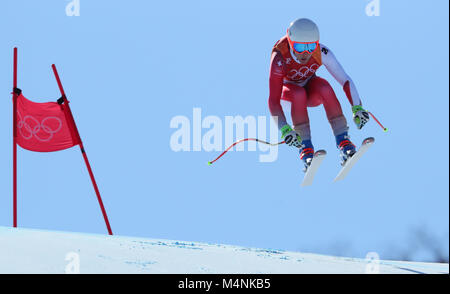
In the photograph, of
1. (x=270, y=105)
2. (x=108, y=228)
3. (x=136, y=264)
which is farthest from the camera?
(x=108, y=228)

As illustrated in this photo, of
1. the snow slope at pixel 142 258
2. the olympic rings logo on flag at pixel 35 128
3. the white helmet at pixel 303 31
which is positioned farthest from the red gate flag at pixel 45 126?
the white helmet at pixel 303 31

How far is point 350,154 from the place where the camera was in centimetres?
791

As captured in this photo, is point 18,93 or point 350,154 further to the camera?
point 18,93

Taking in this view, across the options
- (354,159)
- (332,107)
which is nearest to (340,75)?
(332,107)

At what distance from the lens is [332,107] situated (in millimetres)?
8141

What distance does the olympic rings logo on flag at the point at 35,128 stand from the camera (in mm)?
9609

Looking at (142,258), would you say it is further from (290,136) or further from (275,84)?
(275,84)

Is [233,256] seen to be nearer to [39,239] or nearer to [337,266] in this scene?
[337,266]

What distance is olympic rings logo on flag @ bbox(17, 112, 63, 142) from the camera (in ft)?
31.5
